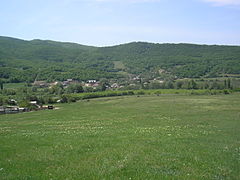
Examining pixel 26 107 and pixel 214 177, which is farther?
pixel 26 107

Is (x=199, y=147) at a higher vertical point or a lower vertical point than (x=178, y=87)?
higher

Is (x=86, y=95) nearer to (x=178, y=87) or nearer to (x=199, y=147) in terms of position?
(x=178, y=87)

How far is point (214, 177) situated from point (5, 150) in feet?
38.0

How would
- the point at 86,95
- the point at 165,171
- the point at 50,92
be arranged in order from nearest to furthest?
the point at 165,171 → the point at 86,95 → the point at 50,92

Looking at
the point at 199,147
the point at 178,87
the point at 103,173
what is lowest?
the point at 178,87

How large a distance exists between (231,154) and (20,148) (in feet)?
40.5

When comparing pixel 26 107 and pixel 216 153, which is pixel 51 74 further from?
pixel 216 153

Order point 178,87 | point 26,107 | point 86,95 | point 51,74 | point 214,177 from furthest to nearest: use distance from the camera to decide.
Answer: point 51,74 → point 178,87 → point 86,95 → point 26,107 → point 214,177

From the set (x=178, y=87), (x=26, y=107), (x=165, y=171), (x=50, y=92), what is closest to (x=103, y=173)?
(x=165, y=171)

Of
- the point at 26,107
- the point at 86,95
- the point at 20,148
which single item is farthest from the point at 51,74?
the point at 20,148

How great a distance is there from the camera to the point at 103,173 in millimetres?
10695

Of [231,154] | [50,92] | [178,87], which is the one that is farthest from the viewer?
[178,87]

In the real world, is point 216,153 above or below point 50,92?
Answer: above

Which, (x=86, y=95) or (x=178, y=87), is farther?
(x=178, y=87)
